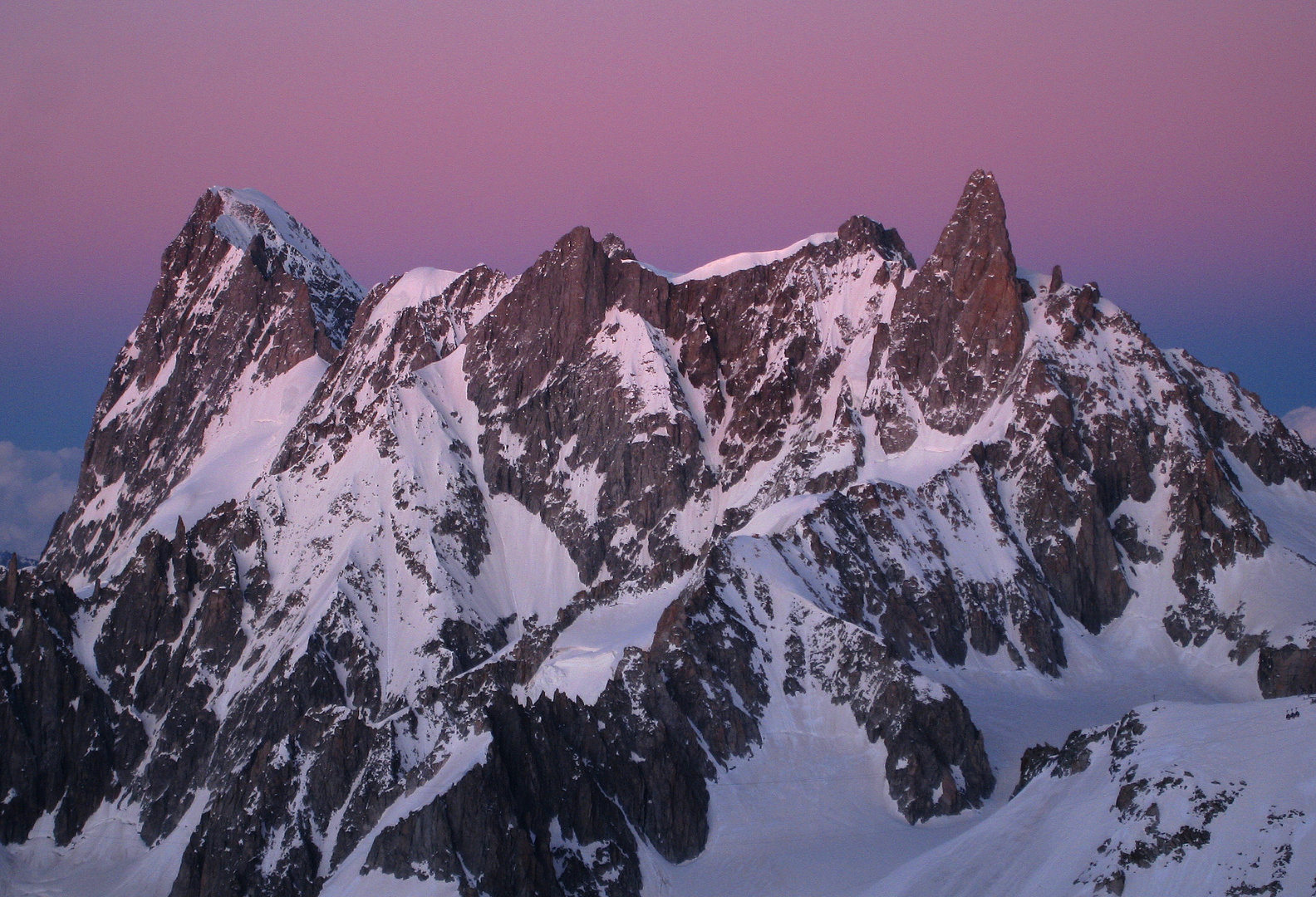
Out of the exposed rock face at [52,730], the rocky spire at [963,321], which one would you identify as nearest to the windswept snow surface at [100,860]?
the exposed rock face at [52,730]

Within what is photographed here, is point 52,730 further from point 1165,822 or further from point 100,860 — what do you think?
point 1165,822

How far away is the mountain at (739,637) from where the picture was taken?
10800 cm

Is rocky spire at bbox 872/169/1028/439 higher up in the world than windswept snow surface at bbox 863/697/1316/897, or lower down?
higher up

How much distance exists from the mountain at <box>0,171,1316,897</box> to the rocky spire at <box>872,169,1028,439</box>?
411mm

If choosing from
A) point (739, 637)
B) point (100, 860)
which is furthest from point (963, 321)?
point (100, 860)

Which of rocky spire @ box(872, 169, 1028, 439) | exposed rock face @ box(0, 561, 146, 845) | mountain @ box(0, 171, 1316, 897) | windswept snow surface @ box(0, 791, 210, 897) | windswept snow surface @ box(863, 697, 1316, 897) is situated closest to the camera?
windswept snow surface @ box(863, 697, 1316, 897)

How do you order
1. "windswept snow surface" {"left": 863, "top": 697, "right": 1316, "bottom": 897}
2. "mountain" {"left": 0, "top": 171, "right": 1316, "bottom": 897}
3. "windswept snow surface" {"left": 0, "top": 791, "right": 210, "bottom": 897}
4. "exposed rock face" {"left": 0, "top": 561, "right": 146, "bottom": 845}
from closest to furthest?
"windswept snow surface" {"left": 863, "top": 697, "right": 1316, "bottom": 897}
"mountain" {"left": 0, "top": 171, "right": 1316, "bottom": 897}
"windswept snow surface" {"left": 0, "top": 791, "right": 210, "bottom": 897}
"exposed rock face" {"left": 0, "top": 561, "right": 146, "bottom": 845}

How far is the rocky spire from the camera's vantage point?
572ft

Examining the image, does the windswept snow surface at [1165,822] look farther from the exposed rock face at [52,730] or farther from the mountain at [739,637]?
the exposed rock face at [52,730]

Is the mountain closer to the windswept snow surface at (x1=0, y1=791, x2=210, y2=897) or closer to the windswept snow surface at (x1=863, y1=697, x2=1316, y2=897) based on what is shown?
the windswept snow surface at (x1=863, y1=697, x2=1316, y2=897)

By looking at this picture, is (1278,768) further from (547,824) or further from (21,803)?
(21,803)

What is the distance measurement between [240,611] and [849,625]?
8459cm

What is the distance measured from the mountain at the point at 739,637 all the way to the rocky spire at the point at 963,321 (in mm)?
411

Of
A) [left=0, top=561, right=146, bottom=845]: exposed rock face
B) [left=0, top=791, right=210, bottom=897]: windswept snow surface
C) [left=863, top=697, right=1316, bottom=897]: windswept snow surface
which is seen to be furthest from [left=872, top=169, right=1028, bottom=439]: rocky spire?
[left=0, top=561, right=146, bottom=845]: exposed rock face
